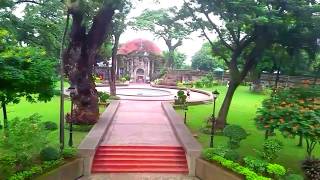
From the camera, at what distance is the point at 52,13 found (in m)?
18.2

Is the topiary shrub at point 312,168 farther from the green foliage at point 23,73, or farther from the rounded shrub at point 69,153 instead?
the green foliage at point 23,73

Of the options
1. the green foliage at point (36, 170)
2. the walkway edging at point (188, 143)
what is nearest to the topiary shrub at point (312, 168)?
the walkway edging at point (188, 143)

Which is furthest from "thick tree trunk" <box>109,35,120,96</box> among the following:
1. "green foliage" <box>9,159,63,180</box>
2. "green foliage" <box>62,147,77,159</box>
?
"green foliage" <box>9,159,63,180</box>

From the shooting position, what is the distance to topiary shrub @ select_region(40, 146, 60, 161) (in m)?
12.5

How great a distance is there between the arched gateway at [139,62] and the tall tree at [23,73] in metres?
42.3

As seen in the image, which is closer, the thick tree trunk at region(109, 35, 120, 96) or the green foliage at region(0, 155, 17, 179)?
the green foliage at region(0, 155, 17, 179)

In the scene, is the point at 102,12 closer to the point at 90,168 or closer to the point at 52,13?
the point at 52,13

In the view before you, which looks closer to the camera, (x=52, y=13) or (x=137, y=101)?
(x=52, y=13)

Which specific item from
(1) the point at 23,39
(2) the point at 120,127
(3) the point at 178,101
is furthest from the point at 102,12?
(3) the point at 178,101

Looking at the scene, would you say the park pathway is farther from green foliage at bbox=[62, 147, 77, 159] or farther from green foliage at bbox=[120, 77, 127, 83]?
green foliage at bbox=[120, 77, 127, 83]

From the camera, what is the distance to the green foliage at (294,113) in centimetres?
1101

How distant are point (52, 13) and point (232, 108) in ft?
54.4

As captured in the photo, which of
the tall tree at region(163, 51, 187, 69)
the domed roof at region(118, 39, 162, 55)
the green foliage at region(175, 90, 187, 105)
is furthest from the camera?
the tall tree at region(163, 51, 187, 69)

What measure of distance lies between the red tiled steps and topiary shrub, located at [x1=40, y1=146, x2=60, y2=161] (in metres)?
2.18
